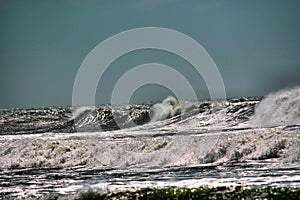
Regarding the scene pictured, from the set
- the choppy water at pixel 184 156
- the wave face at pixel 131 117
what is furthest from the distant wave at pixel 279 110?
the wave face at pixel 131 117

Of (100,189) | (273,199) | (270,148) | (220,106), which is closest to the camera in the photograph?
(273,199)

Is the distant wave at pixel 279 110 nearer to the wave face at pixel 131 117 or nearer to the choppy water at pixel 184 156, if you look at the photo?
the choppy water at pixel 184 156

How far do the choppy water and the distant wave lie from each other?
55 millimetres

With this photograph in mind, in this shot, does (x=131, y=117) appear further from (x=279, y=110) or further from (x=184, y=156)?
(x=184, y=156)

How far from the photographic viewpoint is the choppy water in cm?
1997

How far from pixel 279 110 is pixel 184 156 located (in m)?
11.3

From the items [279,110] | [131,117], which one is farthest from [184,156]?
[131,117]

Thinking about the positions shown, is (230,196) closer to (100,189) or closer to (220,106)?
(100,189)

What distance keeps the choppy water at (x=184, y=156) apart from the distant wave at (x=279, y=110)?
0.06m

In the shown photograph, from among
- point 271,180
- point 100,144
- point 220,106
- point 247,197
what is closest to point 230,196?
point 247,197

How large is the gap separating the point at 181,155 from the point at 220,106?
16.3 metres

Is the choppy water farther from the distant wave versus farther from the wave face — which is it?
the wave face

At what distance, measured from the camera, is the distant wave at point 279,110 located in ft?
112

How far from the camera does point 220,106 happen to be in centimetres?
4322
